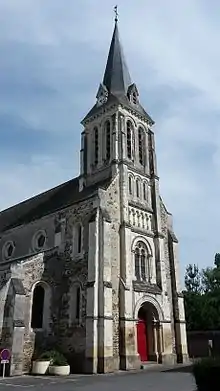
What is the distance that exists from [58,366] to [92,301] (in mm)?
4137

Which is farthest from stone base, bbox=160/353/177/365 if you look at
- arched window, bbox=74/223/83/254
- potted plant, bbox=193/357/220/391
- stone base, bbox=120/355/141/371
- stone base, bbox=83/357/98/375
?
potted plant, bbox=193/357/220/391

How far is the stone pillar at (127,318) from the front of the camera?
23875 mm

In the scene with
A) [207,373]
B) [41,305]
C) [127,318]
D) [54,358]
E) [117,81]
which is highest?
[117,81]

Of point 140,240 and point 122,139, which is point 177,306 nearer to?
point 140,240

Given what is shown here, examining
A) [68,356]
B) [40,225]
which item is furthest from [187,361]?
[40,225]

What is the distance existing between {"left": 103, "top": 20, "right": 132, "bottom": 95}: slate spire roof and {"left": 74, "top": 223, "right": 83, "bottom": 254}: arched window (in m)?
13.4

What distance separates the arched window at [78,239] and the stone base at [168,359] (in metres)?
9.43

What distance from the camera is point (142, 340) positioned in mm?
26922

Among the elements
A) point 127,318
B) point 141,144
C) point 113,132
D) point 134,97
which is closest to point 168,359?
point 127,318

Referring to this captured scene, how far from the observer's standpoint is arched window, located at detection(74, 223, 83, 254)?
A: 88.4ft

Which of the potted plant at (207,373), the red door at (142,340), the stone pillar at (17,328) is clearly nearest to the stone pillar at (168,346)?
the red door at (142,340)

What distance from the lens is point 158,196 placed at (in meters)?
31.6

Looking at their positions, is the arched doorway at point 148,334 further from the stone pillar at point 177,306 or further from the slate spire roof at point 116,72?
the slate spire roof at point 116,72

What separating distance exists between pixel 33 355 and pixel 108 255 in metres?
7.77
